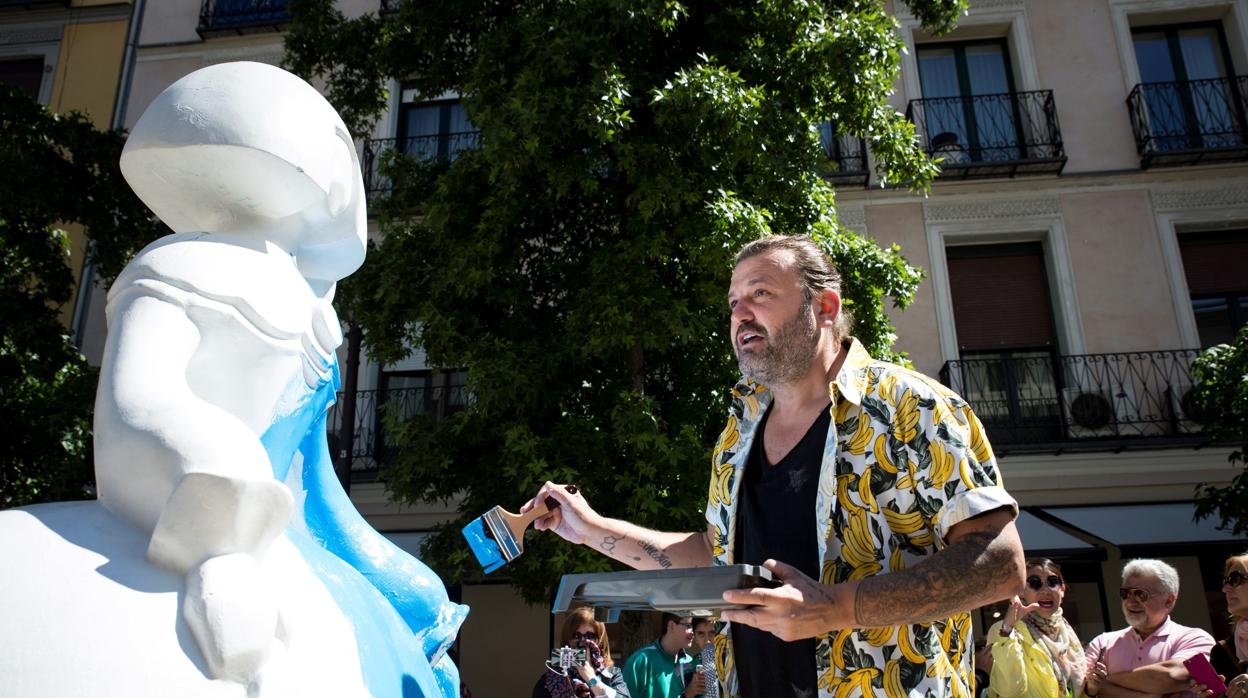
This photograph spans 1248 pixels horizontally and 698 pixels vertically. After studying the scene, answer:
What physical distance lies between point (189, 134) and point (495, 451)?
562 centimetres

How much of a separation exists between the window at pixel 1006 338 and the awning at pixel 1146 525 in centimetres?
103

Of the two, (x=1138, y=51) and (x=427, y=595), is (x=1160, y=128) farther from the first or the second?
(x=427, y=595)

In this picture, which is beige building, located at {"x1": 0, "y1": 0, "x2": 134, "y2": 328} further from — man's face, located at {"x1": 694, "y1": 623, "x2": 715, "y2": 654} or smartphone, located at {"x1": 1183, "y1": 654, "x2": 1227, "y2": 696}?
smartphone, located at {"x1": 1183, "y1": 654, "x2": 1227, "y2": 696}

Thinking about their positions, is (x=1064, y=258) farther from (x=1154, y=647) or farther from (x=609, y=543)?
(x=609, y=543)

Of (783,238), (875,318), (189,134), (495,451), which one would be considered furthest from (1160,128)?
(189,134)

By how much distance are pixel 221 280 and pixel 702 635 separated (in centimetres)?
450

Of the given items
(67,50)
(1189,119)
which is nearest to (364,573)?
(1189,119)

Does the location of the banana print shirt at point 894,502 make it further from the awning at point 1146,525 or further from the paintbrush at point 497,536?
the awning at point 1146,525

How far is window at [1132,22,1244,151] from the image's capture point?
1316cm

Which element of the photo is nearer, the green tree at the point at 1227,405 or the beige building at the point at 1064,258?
the green tree at the point at 1227,405

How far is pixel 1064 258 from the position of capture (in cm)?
1277

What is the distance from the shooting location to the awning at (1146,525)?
36.6 feet

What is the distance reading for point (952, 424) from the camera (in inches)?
68.9

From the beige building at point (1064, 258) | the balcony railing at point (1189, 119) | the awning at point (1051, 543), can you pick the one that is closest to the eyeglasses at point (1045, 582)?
the awning at point (1051, 543)
